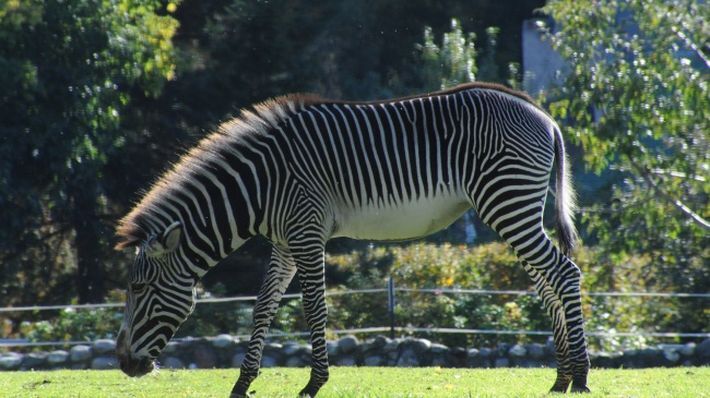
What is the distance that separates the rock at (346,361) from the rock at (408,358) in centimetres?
64

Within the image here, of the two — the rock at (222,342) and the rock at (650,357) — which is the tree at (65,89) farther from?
the rock at (650,357)

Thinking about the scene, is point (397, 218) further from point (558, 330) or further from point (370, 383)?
point (370, 383)

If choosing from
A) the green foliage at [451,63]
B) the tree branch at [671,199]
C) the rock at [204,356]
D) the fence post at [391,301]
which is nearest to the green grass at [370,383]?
the rock at [204,356]

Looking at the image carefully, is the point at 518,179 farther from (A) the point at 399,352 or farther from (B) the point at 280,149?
(A) the point at 399,352

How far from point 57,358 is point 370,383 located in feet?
18.9

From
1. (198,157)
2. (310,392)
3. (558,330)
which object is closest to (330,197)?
(198,157)

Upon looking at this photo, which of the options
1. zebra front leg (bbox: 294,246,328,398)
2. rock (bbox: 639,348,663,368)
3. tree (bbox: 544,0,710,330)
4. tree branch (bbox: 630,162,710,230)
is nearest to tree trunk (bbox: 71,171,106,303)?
tree (bbox: 544,0,710,330)

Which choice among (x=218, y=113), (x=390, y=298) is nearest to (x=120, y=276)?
(x=218, y=113)

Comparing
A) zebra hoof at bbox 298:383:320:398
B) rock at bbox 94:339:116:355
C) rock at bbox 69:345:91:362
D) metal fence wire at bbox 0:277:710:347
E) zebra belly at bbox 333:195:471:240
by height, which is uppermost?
zebra belly at bbox 333:195:471:240

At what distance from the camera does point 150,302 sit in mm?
8922

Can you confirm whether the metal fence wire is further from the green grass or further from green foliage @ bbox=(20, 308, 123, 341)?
the green grass

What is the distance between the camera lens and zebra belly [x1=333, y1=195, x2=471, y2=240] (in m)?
9.56

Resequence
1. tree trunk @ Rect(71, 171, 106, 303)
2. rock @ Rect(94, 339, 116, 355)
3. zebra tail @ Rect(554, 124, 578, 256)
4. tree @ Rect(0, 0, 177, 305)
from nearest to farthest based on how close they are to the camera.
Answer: zebra tail @ Rect(554, 124, 578, 256) < rock @ Rect(94, 339, 116, 355) < tree @ Rect(0, 0, 177, 305) < tree trunk @ Rect(71, 171, 106, 303)

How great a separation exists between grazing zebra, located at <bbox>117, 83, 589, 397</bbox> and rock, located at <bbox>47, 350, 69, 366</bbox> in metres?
6.65
